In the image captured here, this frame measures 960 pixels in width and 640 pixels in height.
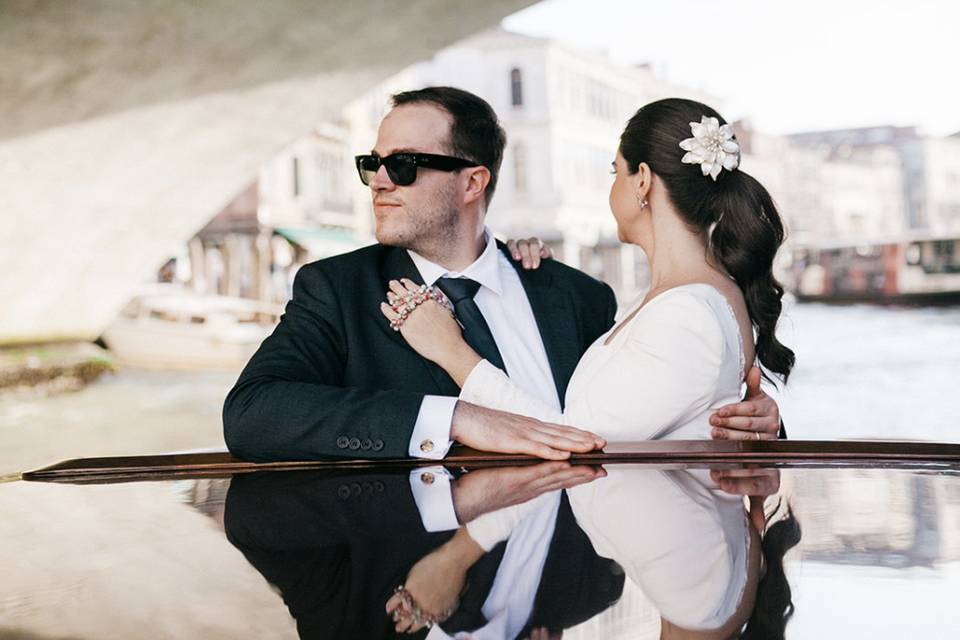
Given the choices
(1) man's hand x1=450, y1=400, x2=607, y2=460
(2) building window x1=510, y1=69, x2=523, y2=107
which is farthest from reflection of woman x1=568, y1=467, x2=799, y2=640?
(2) building window x1=510, y1=69, x2=523, y2=107

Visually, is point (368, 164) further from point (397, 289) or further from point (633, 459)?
point (633, 459)

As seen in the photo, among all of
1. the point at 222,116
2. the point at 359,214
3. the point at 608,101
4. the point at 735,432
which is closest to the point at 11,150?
the point at 222,116

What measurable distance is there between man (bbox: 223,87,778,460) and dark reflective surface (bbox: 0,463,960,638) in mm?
315

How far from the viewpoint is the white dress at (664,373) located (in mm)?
1525

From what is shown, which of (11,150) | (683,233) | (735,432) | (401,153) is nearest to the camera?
(735,432)

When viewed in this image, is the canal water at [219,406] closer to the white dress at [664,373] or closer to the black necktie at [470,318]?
the black necktie at [470,318]

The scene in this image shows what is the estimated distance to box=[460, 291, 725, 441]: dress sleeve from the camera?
152 cm

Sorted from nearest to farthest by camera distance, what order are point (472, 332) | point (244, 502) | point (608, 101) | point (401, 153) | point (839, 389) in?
point (244, 502) < point (472, 332) < point (401, 153) < point (839, 389) < point (608, 101)

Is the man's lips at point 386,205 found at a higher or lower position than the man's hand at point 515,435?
higher

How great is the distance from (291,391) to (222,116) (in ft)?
29.4

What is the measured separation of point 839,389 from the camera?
13.7 m

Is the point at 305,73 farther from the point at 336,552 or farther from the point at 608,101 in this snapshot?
the point at 608,101

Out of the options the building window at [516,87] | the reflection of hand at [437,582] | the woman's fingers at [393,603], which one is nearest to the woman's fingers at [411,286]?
the reflection of hand at [437,582]

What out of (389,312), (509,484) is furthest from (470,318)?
(509,484)
